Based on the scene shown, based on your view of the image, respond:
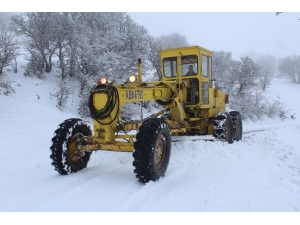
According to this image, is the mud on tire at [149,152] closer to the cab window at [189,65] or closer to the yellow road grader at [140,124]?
the yellow road grader at [140,124]

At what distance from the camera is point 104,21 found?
59.4 ft

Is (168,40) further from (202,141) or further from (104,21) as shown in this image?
(202,141)

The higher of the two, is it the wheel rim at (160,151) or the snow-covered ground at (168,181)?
the wheel rim at (160,151)

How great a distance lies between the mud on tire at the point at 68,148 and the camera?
→ 5.18 meters

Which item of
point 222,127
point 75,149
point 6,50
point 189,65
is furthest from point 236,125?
point 6,50

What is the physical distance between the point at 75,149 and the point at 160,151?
167cm

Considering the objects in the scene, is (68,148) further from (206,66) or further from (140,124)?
(206,66)

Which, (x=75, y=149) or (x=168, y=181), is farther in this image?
(x=75, y=149)

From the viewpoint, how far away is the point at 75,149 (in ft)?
18.3

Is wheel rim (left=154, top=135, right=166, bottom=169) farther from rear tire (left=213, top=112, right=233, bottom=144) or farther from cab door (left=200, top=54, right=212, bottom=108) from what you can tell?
cab door (left=200, top=54, right=212, bottom=108)

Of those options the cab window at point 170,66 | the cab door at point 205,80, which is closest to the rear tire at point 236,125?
the cab door at point 205,80

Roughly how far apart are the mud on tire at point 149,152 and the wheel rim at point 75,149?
55.7 inches

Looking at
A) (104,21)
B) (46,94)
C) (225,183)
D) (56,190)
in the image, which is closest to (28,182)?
(56,190)

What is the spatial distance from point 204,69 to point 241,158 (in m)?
2.91
